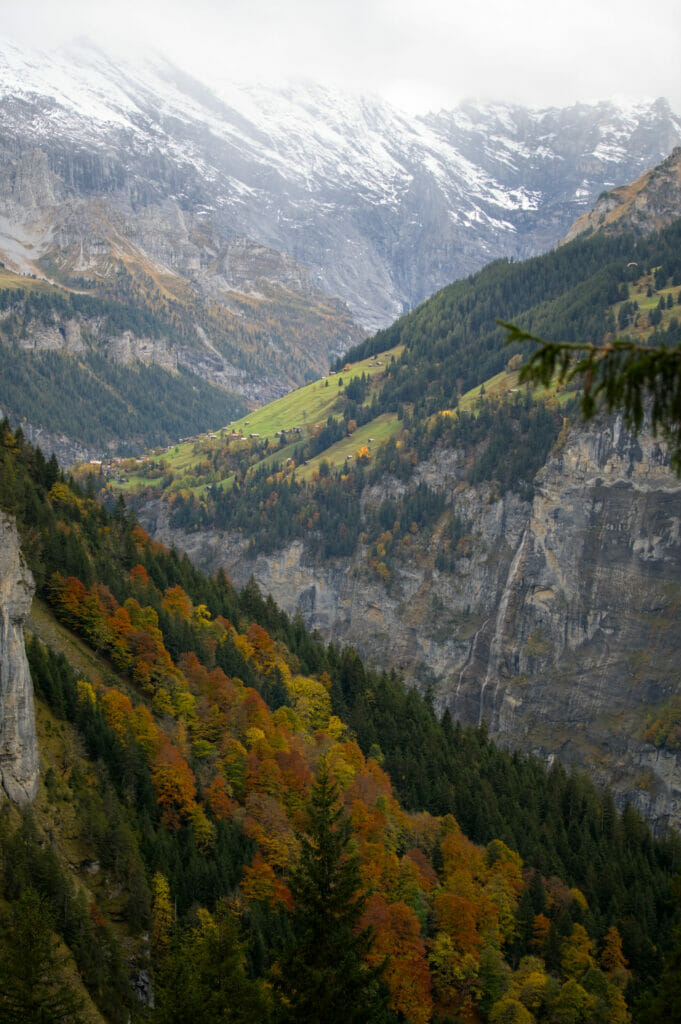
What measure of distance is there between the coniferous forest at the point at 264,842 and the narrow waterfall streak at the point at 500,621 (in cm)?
Result: 6451

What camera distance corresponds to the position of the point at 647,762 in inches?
6171

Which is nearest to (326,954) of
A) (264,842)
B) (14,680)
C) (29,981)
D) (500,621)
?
(29,981)

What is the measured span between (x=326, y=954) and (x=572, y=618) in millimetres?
150302

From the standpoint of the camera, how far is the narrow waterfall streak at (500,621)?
599 feet

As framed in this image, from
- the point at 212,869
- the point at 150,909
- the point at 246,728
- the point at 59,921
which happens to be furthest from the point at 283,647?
the point at 59,921

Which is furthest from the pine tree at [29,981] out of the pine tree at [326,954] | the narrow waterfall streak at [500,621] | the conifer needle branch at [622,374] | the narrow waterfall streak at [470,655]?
the narrow waterfall streak at [470,655]

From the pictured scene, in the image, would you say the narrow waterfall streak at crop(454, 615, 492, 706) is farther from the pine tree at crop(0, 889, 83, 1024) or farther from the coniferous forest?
the pine tree at crop(0, 889, 83, 1024)

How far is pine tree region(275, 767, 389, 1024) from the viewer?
1262 inches

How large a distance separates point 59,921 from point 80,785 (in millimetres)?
12253

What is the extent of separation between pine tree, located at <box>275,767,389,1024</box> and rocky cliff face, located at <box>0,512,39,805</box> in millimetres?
19713

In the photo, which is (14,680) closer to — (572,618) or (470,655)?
(572,618)

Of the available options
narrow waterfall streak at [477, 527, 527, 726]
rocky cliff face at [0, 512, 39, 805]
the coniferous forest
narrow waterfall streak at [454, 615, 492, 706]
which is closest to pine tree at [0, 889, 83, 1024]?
the coniferous forest

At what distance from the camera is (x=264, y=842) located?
67.8 meters

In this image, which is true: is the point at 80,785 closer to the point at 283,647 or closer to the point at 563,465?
the point at 283,647
